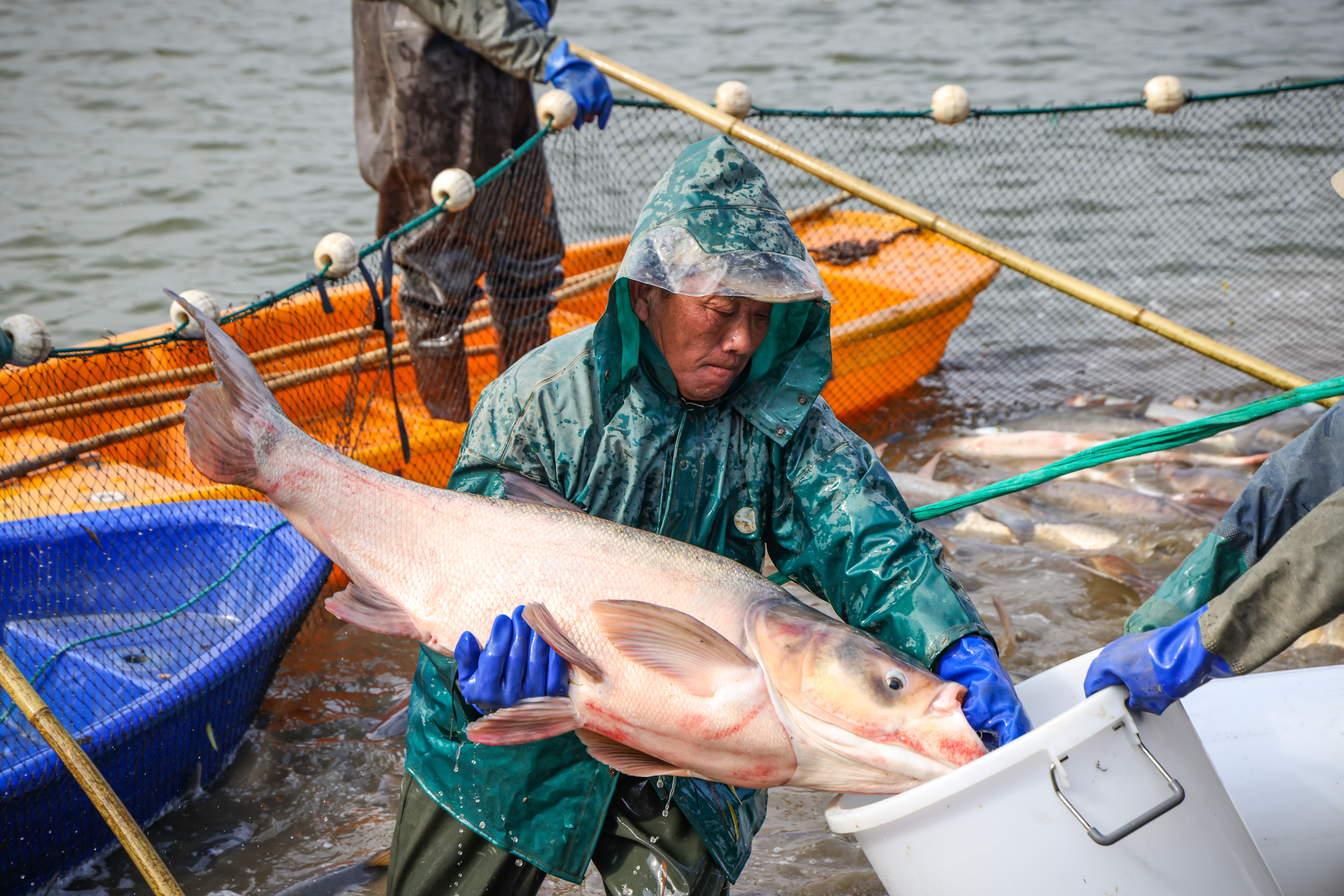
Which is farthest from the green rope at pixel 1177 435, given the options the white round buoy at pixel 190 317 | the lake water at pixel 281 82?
the lake water at pixel 281 82

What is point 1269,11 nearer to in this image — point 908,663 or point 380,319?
point 380,319

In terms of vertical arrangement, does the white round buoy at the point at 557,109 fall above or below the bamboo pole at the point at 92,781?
above

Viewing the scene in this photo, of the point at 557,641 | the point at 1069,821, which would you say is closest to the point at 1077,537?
the point at 1069,821

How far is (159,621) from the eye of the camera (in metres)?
3.65

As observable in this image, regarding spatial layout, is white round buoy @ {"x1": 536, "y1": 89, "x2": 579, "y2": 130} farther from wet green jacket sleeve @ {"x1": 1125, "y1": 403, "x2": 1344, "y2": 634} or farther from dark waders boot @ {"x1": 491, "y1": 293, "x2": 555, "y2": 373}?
wet green jacket sleeve @ {"x1": 1125, "y1": 403, "x2": 1344, "y2": 634}

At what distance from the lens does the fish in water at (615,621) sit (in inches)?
76.7

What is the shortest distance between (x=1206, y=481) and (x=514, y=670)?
16.7ft

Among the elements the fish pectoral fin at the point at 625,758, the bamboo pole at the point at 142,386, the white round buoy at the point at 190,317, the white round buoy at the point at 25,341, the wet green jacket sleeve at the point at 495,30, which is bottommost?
the bamboo pole at the point at 142,386

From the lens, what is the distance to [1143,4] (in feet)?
55.0

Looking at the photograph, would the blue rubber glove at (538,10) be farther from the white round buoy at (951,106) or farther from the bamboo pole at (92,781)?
the bamboo pole at (92,781)

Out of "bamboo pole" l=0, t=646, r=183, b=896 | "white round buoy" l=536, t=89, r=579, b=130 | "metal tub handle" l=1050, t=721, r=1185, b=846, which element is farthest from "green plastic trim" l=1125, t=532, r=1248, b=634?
"white round buoy" l=536, t=89, r=579, b=130

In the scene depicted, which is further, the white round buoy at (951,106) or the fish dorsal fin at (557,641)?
the white round buoy at (951,106)

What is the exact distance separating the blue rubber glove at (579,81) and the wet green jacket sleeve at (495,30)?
4cm

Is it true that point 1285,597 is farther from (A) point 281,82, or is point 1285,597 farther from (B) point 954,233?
(A) point 281,82
